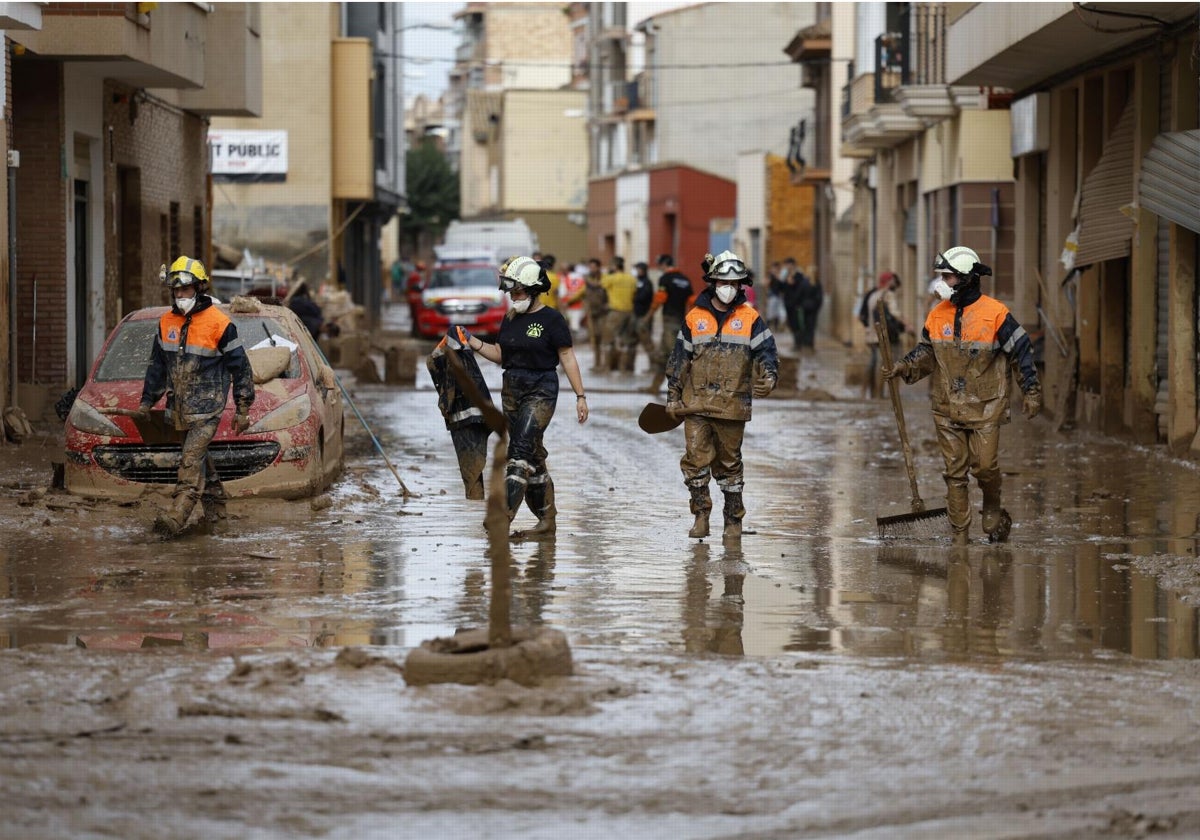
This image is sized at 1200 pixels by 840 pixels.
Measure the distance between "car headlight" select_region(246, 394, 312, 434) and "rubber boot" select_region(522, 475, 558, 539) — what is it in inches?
81.6

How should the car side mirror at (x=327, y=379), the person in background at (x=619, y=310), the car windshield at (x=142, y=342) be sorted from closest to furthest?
the car windshield at (x=142, y=342) → the car side mirror at (x=327, y=379) → the person in background at (x=619, y=310)

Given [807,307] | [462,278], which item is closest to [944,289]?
[807,307]

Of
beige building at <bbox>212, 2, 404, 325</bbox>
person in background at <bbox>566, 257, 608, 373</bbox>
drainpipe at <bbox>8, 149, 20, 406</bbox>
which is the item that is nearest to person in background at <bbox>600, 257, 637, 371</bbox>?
person in background at <bbox>566, 257, 608, 373</bbox>

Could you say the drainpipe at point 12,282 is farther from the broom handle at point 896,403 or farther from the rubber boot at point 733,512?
the broom handle at point 896,403

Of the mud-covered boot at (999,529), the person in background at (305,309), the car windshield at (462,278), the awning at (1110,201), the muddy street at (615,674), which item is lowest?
the muddy street at (615,674)

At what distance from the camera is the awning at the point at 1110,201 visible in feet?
63.9

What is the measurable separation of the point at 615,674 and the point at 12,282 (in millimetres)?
13074

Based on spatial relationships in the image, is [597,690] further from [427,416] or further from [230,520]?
[427,416]

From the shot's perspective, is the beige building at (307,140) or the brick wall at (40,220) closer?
the brick wall at (40,220)

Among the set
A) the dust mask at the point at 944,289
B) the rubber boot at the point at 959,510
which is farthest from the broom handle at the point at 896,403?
the dust mask at the point at 944,289

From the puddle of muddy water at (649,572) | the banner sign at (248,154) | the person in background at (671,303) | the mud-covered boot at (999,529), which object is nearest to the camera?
the puddle of muddy water at (649,572)

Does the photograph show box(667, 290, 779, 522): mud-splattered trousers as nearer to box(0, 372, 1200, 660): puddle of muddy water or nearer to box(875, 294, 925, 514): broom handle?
box(0, 372, 1200, 660): puddle of muddy water

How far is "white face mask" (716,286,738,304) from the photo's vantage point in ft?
39.4

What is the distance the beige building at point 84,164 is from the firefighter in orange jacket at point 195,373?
519cm
